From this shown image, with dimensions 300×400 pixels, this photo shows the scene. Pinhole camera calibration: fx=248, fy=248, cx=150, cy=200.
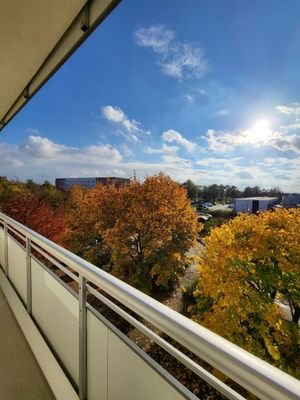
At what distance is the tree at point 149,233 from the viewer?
8.44 metres

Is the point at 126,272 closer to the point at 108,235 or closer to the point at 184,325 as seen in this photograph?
the point at 108,235

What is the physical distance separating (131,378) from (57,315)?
672 millimetres

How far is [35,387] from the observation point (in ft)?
3.76

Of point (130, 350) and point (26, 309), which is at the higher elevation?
point (130, 350)

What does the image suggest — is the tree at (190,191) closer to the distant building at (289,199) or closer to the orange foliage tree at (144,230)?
the orange foliage tree at (144,230)

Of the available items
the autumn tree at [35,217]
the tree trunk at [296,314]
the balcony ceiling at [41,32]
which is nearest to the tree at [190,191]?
the autumn tree at [35,217]

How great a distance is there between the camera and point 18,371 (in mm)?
1244

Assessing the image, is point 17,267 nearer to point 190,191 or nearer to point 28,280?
point 28,280

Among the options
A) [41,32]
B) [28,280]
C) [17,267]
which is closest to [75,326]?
[28,280]

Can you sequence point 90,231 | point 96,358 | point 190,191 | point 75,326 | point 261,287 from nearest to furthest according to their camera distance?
point 96,358, point 75,326, point 261,287, point 90,231, point 190,191

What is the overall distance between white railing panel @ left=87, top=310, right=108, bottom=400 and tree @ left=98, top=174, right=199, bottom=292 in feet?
24.5

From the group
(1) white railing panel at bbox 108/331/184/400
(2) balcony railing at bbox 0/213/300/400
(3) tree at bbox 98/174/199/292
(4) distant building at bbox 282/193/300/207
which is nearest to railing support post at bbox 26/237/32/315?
(2) balcony railing at bbox 0/213/300/400

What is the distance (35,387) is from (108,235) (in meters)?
7.55

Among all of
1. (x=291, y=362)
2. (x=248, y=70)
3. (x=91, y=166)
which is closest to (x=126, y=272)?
Result: (x=291, y=362)
